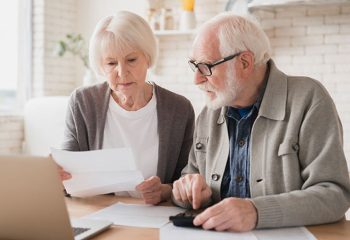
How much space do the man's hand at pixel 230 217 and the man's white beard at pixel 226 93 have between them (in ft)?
1.62

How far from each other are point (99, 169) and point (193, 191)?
308mm

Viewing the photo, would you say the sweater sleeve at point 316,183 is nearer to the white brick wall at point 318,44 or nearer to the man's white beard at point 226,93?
the man's white beard at point 226,93

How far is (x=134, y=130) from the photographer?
2.33 m

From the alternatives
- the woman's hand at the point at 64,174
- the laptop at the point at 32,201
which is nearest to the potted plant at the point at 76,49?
the woman's hand at the point at 64,174

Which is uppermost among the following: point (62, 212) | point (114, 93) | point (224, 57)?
point (224, 57)

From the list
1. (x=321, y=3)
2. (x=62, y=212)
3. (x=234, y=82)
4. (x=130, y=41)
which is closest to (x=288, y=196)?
(x=234, y=82)

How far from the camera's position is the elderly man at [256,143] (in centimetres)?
154

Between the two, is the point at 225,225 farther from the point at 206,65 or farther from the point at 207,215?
the point at 206,65

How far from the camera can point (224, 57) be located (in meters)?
1.88

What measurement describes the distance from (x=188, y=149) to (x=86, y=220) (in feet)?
2.71

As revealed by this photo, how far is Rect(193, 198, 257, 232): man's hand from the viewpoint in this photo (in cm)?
145

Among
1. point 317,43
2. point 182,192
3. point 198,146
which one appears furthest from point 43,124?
point 182,192

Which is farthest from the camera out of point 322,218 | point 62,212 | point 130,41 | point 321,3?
point 321,3

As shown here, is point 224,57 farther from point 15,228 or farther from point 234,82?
point 15,228
